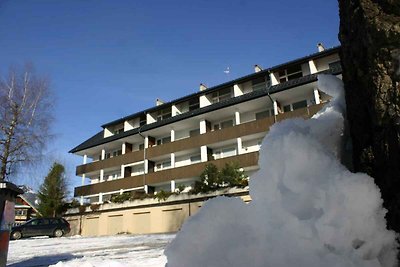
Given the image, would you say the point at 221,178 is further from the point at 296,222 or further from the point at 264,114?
the point at 296,222

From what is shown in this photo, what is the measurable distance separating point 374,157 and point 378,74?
1.32ft

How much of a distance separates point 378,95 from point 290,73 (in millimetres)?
27538

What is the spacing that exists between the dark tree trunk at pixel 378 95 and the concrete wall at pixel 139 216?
20161 millimetres

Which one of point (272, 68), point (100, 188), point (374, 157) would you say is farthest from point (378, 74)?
point (100, 188)

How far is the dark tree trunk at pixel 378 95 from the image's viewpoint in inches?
60.9

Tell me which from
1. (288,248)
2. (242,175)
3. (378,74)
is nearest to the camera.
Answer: (288,248)

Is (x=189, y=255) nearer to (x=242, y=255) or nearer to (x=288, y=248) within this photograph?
(x=242, y=255)

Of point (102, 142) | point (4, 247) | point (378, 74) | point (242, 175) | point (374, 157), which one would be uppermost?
point (102, 142)

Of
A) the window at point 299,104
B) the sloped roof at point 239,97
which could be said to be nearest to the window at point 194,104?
the sloped roof at point 239,97

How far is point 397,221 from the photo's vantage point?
5.04 feet

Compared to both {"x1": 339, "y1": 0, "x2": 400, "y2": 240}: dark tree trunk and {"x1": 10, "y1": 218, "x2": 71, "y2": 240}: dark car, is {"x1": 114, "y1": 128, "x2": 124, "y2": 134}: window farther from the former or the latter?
{"x1": 339, "y1": 0, "x2": 400, "y2": 240}: dark tree trunk

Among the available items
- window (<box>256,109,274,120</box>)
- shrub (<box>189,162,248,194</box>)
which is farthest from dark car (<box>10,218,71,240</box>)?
window (<box>256,109,274,120</box>)

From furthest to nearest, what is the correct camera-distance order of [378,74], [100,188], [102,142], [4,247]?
[102,142] < [100,188] < [4,247] < [378,74]

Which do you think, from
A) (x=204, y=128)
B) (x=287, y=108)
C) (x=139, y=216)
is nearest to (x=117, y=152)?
(x=139, y=216)
